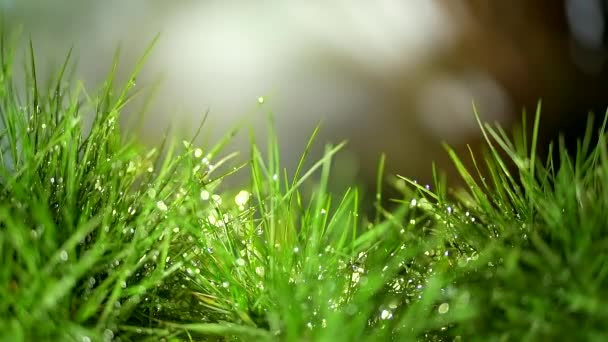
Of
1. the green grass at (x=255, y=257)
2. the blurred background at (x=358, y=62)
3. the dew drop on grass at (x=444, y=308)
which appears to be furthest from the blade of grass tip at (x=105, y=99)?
the blurred background at (x=358, y=62)

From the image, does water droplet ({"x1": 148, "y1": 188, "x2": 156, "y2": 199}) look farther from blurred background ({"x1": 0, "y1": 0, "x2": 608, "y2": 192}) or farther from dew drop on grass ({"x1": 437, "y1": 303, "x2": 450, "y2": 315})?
blurred background ({"x1": 0, "y1": 0, "x2": 608, "y2": 192})

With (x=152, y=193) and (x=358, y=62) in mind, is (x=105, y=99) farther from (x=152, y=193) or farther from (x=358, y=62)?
(x=358, y=62)

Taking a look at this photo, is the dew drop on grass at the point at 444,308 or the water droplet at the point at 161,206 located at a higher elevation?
the water droplet at the point at 161,206

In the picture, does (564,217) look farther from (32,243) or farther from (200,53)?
(200,53)

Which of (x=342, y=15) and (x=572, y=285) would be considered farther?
(x=342, y=15)

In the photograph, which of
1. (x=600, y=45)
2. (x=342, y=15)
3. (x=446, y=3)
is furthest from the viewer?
(x=342, y=15)

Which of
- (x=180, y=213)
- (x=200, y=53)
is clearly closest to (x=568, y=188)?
(x=180, y=213)

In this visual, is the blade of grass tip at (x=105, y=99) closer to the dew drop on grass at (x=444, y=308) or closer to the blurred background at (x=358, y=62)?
the dew drop on grass at (x=444, y=308)
